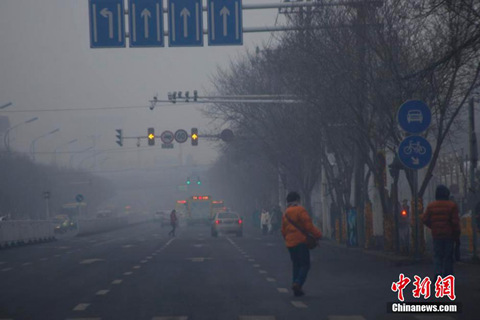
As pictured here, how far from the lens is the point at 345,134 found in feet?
111

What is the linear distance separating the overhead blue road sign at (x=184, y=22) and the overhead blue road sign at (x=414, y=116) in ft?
17.2

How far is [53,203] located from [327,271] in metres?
100

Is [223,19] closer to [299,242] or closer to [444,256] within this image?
[299,242]

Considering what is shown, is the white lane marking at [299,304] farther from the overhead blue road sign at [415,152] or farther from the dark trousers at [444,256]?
the overhead blue road sign at [415,152]

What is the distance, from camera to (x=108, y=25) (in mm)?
21359

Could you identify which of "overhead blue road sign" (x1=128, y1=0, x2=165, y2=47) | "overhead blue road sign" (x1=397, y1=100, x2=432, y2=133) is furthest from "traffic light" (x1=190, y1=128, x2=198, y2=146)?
"overhead blue road sign" (x1=397, y1=100, x2=432, y2=133)

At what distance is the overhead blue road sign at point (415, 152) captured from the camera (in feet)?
66.9

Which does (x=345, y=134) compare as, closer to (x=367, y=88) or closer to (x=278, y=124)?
(x=367, y=88)

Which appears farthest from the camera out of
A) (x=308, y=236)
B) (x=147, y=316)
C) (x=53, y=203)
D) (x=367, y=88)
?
(x=53, y=203)

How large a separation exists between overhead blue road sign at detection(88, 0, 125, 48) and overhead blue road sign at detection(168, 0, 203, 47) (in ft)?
3.95

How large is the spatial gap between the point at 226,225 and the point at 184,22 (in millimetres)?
33726

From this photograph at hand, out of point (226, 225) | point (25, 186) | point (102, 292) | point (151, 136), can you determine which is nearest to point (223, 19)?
point (102, 292)

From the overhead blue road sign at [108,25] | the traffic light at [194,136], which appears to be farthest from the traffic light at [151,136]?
the overhead blue road sign at [108,25]

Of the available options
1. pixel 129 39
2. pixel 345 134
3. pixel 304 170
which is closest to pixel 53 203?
pixel 304 170
